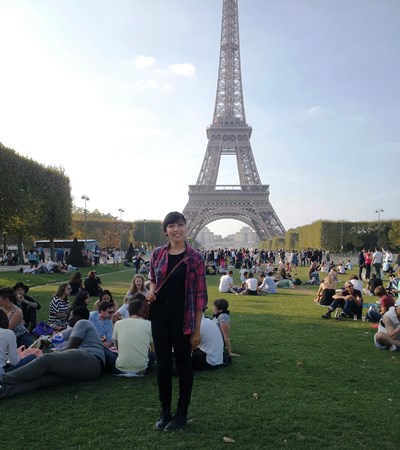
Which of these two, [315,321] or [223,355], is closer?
[223,355]

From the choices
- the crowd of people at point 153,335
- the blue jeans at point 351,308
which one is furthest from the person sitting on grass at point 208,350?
the blue jeans at point 351,308

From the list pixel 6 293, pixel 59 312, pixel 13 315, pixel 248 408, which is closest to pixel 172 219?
pixel 248 408

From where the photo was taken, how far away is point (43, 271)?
2638 centimetres

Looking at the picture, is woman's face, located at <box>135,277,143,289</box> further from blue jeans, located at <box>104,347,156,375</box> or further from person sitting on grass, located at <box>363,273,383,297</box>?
person sitting on grass, located at <box>363,273,383,297</box>

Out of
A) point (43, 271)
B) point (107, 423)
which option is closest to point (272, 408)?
point (107, 423)

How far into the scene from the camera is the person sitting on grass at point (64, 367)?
5531 millimetres

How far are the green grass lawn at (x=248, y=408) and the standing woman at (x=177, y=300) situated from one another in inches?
19.0

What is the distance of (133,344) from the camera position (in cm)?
636

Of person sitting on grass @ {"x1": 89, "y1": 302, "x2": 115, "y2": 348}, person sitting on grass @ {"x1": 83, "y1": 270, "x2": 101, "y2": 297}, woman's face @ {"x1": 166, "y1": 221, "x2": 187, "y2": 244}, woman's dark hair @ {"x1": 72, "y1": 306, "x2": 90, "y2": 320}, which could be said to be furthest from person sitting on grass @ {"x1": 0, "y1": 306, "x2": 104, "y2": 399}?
person sitting on grass @ {"x1": 83, "y1": 270, "x2": 101, "y2": 297}

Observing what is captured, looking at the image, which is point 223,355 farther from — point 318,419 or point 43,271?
point 43,271

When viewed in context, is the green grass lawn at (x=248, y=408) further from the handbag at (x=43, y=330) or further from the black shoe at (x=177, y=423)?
the handbag at (x=43, y=330)

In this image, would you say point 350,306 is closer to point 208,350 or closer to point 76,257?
point 208,350

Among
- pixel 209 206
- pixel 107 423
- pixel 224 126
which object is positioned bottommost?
pixel 107 423

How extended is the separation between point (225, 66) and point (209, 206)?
2146 cm
